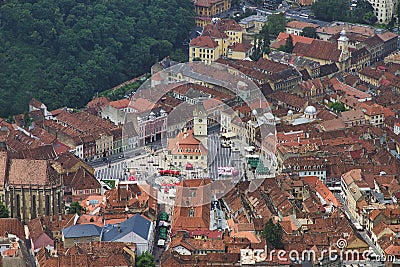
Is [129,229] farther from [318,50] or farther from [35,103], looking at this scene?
[318,50]

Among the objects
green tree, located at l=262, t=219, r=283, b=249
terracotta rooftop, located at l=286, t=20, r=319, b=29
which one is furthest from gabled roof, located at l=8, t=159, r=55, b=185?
terracotta rooftop, located at l=286, t=20, r=319, b=29

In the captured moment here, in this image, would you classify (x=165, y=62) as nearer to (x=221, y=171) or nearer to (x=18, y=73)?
(x=18, y=73)

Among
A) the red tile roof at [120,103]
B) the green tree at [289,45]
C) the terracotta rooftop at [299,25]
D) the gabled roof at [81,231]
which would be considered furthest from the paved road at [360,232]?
the terracotta rooftop at [299,25]

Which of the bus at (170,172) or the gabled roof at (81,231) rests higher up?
the gabled roof at (81,231)

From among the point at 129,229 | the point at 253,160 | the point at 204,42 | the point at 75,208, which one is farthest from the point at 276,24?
the point at 129,229

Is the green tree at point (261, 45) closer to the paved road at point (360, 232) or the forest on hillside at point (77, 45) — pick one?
the forest on hillside at point (77, 45)

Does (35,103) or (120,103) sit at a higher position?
(120,103)
